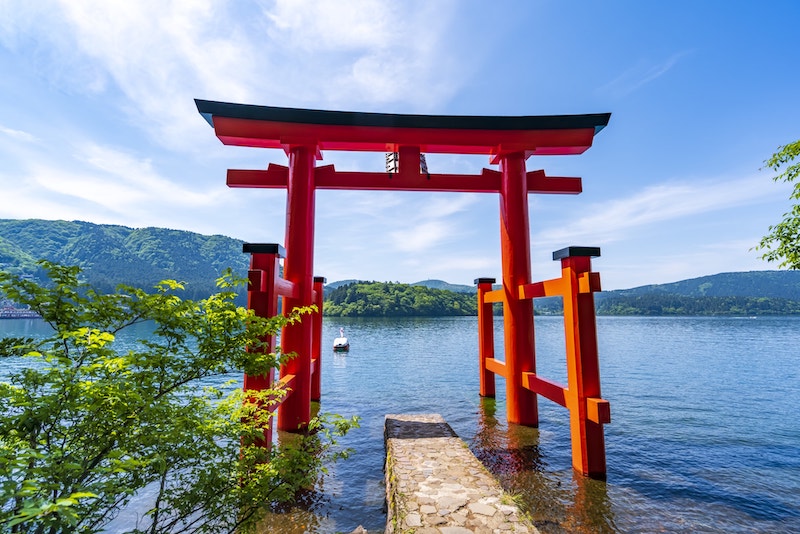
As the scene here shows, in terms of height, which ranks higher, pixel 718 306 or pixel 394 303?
pixel 394 303

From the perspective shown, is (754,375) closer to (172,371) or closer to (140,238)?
(172,371)

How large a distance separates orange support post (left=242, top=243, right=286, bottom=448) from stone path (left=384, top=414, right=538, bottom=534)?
2045 millimetres

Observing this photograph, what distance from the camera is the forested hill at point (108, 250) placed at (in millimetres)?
115000

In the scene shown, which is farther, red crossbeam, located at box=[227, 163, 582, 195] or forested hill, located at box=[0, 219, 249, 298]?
forested hill, located at box=[0, 219, 249, 298]

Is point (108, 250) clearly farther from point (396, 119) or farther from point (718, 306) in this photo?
point (718, 306)

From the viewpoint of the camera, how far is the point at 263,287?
527cm

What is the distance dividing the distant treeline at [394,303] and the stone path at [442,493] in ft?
271

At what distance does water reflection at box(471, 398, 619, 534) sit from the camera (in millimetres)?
4828

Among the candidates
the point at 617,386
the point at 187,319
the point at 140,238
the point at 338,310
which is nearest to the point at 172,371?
the point at 187,319

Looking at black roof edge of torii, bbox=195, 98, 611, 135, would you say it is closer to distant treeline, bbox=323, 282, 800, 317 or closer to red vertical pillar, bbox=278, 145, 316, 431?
red vertical pillar, bbox=278, 145, 316, 431

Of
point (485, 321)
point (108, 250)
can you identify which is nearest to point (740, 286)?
point (485, 321)

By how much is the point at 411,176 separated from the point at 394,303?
84.1 metres

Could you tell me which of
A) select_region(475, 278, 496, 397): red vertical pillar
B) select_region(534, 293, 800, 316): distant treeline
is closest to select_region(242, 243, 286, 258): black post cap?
select_region(475, 278, 496, 397): red vertical pillar

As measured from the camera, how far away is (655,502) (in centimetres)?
548
